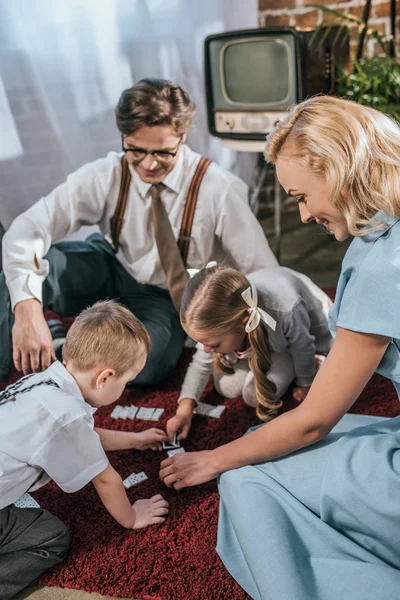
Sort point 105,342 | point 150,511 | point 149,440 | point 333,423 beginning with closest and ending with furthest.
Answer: point 333,423 < point 105,342 < point 150,511 < point 149,440

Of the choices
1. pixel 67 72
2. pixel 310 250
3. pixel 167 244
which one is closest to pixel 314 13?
pixel 310 250

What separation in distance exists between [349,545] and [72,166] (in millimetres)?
1971

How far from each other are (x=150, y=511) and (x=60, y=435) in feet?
1.19

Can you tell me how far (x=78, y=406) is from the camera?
4.32ft

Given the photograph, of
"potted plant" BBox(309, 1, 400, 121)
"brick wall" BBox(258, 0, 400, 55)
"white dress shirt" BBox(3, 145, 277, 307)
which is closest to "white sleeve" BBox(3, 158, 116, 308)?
"white dress shirt" BBox(3, 145, 277, 307)

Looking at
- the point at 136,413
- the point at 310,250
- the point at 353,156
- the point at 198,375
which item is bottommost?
the point at 310,250

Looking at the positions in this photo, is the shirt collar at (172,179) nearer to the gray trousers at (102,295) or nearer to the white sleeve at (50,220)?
the white sleeve at (50,220)

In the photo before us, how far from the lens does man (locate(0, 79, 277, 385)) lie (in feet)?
6.08

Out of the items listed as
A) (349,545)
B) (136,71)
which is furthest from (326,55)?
(349,545)

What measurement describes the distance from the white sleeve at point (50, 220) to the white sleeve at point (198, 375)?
1.67 ft

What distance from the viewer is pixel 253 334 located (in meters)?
1.63

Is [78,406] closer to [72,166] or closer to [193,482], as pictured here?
[193,482]

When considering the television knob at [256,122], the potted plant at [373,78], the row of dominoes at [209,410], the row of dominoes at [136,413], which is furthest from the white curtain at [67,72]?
the row of dominoes at [209,410]

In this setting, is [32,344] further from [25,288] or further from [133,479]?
[133,479]
